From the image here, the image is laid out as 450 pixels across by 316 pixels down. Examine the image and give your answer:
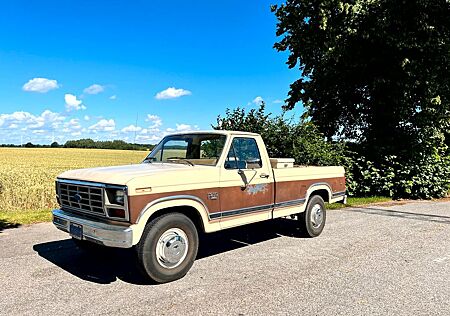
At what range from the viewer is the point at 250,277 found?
4.82 meters

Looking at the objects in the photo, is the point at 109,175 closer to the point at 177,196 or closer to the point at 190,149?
the point at 177,196

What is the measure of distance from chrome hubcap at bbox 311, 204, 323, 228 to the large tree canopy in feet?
25.9

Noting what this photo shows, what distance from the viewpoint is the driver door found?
532 centimetres

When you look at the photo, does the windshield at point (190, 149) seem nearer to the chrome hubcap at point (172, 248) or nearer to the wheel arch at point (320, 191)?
the chrome hubcap at point (172, 248)

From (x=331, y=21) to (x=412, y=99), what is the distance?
431 cm

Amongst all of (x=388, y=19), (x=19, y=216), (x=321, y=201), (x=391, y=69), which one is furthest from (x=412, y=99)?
(x=19, y=216)

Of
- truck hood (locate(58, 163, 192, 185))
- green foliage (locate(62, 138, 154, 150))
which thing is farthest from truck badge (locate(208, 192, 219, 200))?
green foliage (locate(62, 138, 154, 150))

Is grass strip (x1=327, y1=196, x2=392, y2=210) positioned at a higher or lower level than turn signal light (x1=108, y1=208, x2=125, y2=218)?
lower

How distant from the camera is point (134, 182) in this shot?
4262 millimetres

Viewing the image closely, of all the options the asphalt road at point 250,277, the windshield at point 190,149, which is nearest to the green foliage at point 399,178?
the asphalt road at point 250,277

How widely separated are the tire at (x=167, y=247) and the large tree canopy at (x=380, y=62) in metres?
10.8

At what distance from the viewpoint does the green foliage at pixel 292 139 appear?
40.4 feet

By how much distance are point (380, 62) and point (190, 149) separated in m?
11.2

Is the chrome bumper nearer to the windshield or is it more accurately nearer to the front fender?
the front fender
